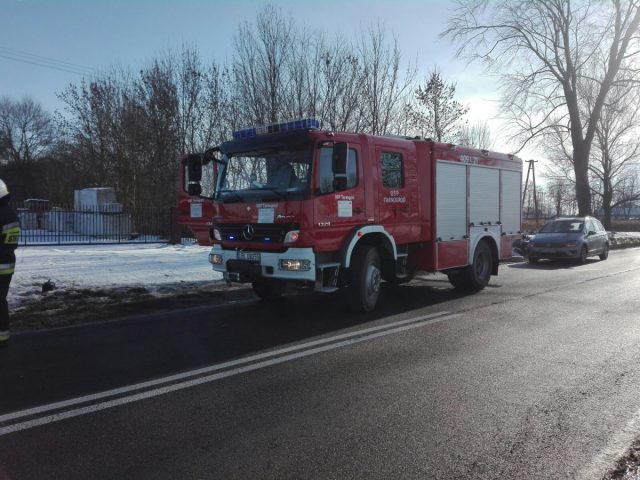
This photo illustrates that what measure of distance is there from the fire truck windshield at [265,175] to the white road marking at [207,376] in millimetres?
2122

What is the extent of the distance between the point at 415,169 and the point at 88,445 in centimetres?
698

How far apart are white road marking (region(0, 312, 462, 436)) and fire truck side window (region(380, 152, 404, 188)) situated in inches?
91.8

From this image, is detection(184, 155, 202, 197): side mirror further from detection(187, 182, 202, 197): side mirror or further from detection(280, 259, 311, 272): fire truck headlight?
detection(280, 259, 311, 272): fire truck headlight

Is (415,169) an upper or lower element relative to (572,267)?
upper

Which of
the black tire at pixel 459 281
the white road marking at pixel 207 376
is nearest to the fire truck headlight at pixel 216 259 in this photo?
the white road marking at pixel 207 376

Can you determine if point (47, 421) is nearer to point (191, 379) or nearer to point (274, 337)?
point (191, 379)

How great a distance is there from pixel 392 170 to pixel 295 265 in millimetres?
2593

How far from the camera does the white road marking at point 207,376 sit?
13.1ft

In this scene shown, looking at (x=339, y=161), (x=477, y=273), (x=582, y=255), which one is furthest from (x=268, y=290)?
(x=582, y=255)

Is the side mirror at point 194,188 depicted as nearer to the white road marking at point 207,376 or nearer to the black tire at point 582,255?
the white road marking at point 207,376

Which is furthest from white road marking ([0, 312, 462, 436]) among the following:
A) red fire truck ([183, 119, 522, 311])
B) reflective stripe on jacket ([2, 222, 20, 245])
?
reflective stripe on jacket ([2, 222, 20, 245])

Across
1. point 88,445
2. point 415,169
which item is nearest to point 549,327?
point 415,169

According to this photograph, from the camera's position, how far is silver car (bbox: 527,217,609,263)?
17594 millimetres

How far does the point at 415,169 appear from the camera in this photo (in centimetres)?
903
